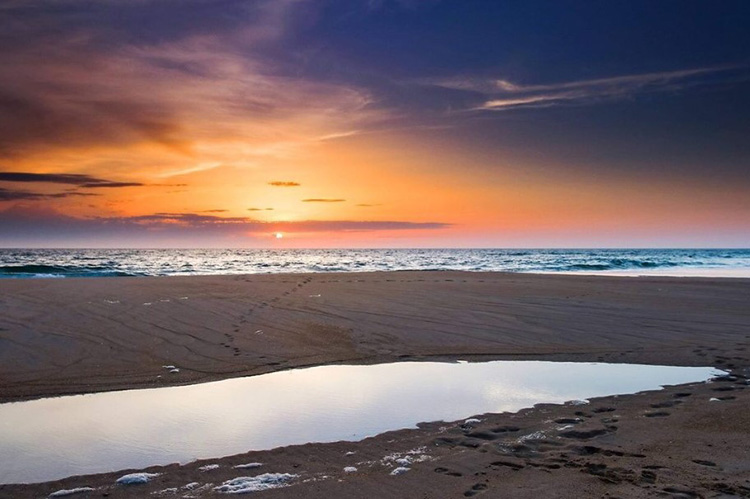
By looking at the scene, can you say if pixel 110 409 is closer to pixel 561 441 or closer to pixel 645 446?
pixel 561 441

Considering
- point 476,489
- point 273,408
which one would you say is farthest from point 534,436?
point 273,408

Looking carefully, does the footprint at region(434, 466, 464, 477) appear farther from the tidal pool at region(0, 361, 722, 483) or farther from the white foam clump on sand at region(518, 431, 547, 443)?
the tidal pool at region(0, 361, 722, 483)

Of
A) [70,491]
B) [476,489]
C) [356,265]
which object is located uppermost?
[356,265]

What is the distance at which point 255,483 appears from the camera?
477 centimetres

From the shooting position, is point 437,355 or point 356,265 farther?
point 356,265

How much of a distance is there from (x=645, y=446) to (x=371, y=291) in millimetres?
14633

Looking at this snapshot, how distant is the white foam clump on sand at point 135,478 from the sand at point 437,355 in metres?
0.08

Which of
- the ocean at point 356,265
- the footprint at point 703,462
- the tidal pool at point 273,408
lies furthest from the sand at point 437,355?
the ocean at point 356,265

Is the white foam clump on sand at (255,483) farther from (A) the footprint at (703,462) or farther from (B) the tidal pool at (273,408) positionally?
(A) the footprint at (703,462)

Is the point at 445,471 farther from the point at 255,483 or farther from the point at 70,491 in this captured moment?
the point at 70,491

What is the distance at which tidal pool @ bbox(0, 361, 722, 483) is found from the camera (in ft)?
18.4

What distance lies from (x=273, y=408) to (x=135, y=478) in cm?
239

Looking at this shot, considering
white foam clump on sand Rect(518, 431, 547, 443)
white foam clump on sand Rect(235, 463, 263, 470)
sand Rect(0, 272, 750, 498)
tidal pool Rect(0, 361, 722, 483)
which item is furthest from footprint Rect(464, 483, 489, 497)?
white foam clump on sand Rect(235, 463, 263, 470)

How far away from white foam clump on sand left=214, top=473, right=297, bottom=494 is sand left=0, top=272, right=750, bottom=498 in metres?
0.12
